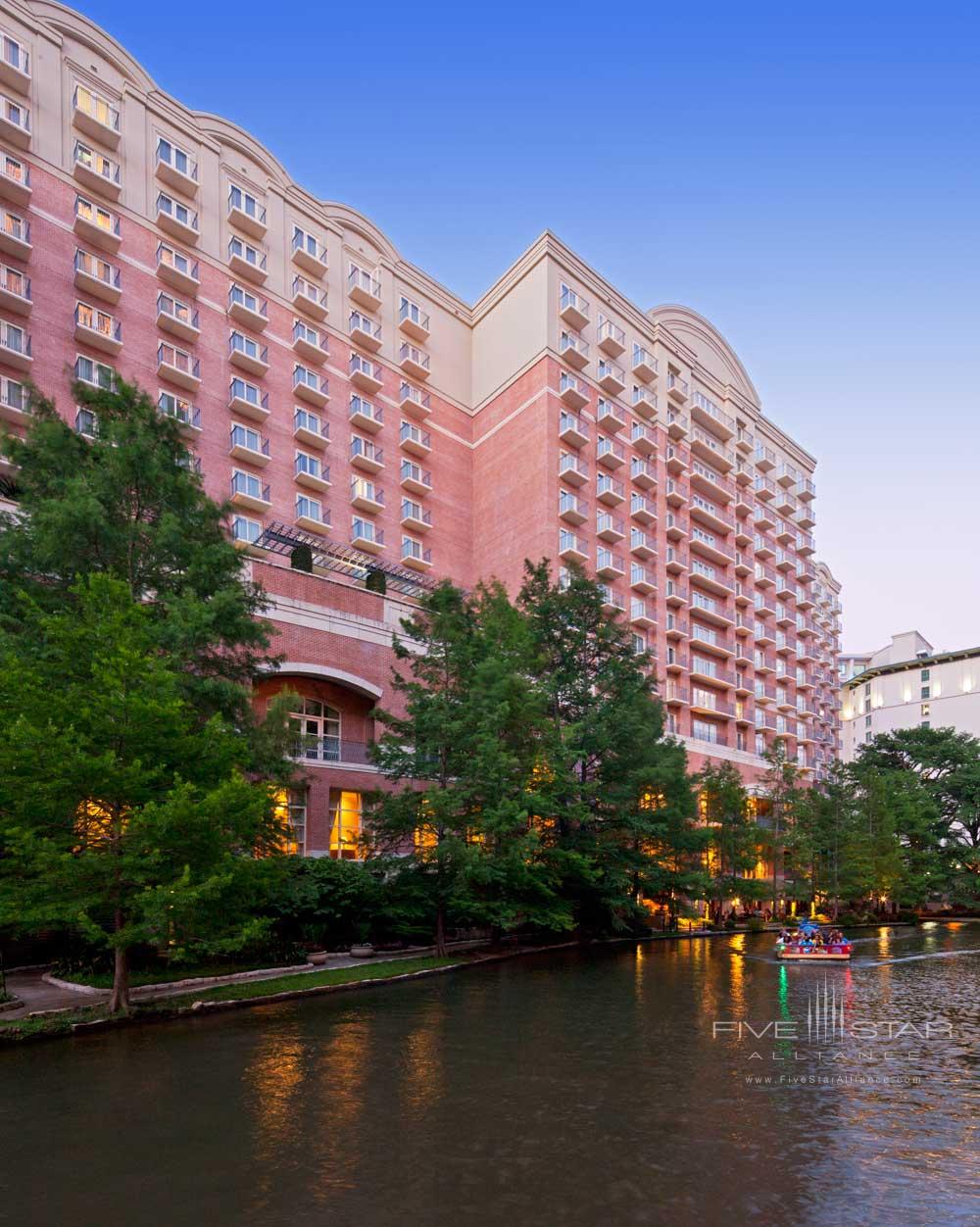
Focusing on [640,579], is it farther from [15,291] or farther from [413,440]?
[15,291]

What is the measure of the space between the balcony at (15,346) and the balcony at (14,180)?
6.99 m

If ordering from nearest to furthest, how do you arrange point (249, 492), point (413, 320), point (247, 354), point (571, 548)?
point (249, 492), point (247, 354), point (571, 548), point (413, 320)

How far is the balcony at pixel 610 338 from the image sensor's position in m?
71.6

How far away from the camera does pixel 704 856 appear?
200 feet

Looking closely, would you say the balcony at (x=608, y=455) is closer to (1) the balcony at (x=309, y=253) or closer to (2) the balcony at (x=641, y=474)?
(2) the balcony at (x=641, y=474)

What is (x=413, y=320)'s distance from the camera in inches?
2677

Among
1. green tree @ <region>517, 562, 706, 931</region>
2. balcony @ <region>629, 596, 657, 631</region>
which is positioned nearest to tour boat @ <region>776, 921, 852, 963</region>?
green tree @ <region>517, 562, 706, 931</region>

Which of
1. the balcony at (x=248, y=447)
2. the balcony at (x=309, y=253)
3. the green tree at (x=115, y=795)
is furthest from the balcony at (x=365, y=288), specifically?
the green tree at (x=115, y=795)

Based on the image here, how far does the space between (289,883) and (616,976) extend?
12.0 m

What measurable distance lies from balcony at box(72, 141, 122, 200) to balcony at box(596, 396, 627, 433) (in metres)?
37.2

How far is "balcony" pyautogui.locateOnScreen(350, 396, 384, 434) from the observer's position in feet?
206

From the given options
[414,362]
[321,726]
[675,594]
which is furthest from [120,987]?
[675,594]

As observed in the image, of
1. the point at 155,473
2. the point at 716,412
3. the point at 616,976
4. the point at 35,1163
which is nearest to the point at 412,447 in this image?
the point at 716,412

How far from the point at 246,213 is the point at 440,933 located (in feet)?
155
